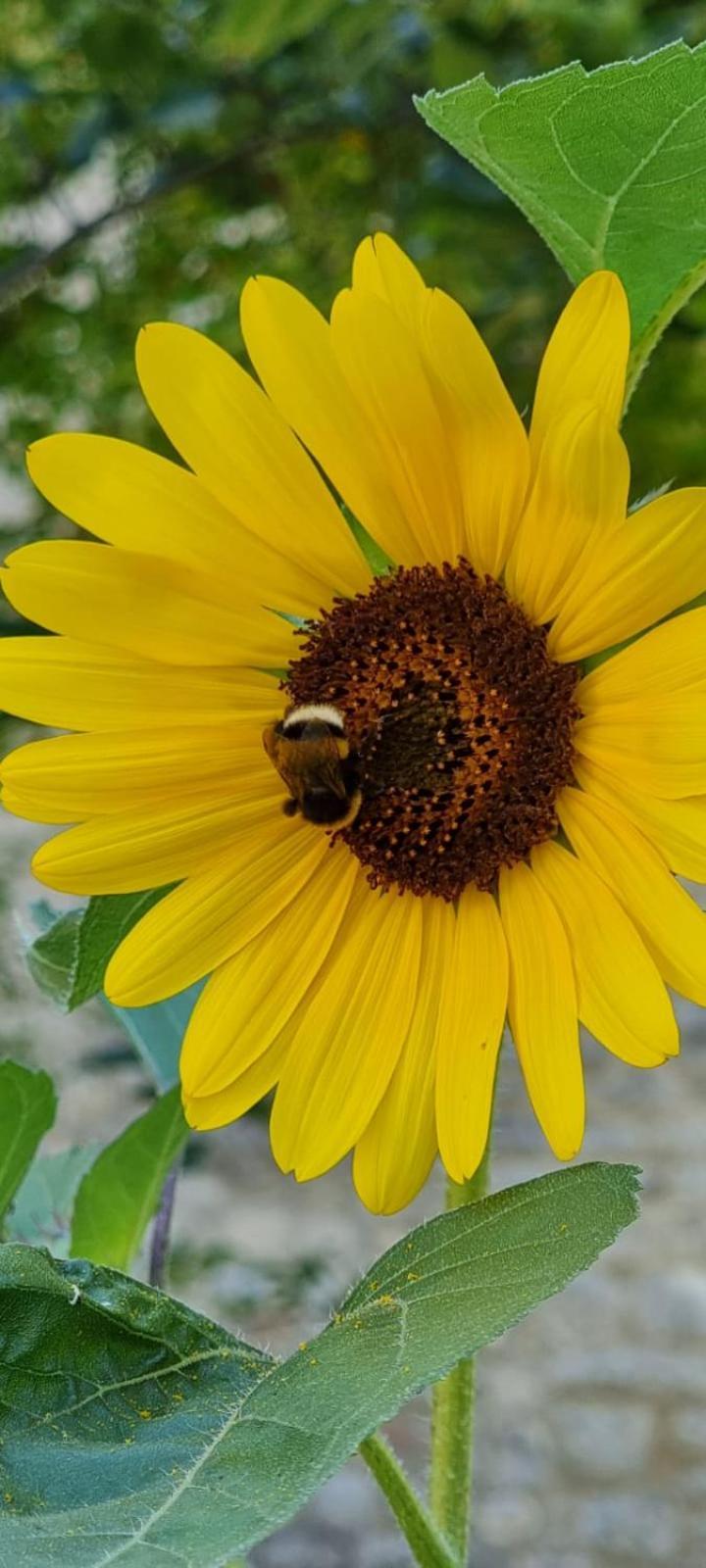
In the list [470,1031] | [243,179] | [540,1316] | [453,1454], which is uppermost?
[243,179]

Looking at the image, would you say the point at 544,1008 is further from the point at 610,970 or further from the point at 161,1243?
the point at 161,1243

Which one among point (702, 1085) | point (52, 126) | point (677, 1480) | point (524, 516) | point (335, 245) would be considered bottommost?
point (677, 1480)

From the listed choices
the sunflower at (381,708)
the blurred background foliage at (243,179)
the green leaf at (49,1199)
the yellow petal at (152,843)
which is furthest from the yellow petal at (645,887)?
A: the blurred background foliage at (243,179)

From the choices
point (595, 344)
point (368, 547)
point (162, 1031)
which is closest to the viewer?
point (595, 344)

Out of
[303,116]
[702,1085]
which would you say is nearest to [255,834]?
[303,116]

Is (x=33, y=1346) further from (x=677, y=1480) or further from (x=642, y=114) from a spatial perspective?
(x=677, y=1480)

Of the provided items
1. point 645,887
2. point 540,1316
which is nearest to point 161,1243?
point 645,887

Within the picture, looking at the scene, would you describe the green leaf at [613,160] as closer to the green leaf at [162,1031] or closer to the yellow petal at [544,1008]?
the yellow petal at [544,1008]
